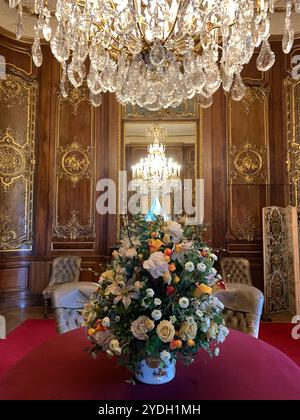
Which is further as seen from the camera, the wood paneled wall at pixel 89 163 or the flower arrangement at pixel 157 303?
the wood paneled wall at pixel 89 163

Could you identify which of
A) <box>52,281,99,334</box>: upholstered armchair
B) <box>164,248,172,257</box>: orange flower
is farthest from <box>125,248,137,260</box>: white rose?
<box>52,281,99,334</box>: upholstered armchair

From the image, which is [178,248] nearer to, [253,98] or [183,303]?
[183,303]

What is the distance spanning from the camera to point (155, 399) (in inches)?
43.2

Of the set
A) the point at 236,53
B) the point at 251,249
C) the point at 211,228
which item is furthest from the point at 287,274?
the point at 236,53

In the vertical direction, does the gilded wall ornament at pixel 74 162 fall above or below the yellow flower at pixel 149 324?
above

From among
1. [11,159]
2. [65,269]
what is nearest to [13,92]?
[11,159]

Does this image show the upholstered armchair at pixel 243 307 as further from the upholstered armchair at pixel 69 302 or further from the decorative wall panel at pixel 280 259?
the decorative wall panel at pixel 280 259

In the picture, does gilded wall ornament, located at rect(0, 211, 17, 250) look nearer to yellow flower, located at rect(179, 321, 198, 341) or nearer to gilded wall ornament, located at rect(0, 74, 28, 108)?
gilded wall ornament, located at rect(0, 74, 28, 108)

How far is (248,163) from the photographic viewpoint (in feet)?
17.9

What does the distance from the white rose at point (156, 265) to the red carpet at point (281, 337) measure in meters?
2.83

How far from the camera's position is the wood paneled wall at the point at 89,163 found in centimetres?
532

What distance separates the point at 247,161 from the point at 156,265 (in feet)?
15.5

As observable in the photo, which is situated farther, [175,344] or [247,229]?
[247,229]

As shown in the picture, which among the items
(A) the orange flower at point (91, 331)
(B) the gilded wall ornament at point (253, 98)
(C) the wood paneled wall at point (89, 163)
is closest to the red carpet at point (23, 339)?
(C) the wood paneled wall at point (89, 163)
